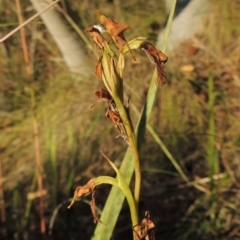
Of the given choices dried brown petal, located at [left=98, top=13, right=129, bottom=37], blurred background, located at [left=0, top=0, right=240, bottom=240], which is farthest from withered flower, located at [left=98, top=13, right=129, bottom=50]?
blurred background, located at [left=0, top=0, right=240, bottom=240]

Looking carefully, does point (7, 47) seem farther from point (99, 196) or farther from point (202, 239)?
point (202, 239)

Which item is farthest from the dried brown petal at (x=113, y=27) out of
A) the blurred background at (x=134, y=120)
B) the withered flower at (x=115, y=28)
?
the blurred background at (x=134, y=120)

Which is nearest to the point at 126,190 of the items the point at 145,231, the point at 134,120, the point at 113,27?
the point at 145,231

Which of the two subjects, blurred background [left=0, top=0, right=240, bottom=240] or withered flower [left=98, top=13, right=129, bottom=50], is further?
blurred background [left=0, top=0, right=240, bottom=240]

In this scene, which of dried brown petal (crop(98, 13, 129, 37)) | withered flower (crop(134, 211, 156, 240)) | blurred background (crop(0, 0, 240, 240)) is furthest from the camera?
blurred background (crop(0, 0, 240, 240))

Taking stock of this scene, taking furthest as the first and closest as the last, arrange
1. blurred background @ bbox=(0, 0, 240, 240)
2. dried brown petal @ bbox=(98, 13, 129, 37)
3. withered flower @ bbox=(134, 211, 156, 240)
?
blurred background @ bbox=(0, 0, 240, 240), withered flower @ bbox=(134, 211, 156, 240), dried brown petal @ bbox=(98, 13, 129, 37)

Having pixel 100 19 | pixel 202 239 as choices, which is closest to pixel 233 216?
pixel 202 239

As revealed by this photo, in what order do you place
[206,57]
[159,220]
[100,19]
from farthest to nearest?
[206,57]
[159,220]
[100,19]

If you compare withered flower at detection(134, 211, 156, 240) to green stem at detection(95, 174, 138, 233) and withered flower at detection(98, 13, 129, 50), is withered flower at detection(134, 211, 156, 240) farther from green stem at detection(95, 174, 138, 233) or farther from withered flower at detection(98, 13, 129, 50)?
withered flower at detection(98, 13, 129, 50)

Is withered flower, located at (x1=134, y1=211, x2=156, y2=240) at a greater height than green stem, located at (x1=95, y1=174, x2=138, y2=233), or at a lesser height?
lesser
